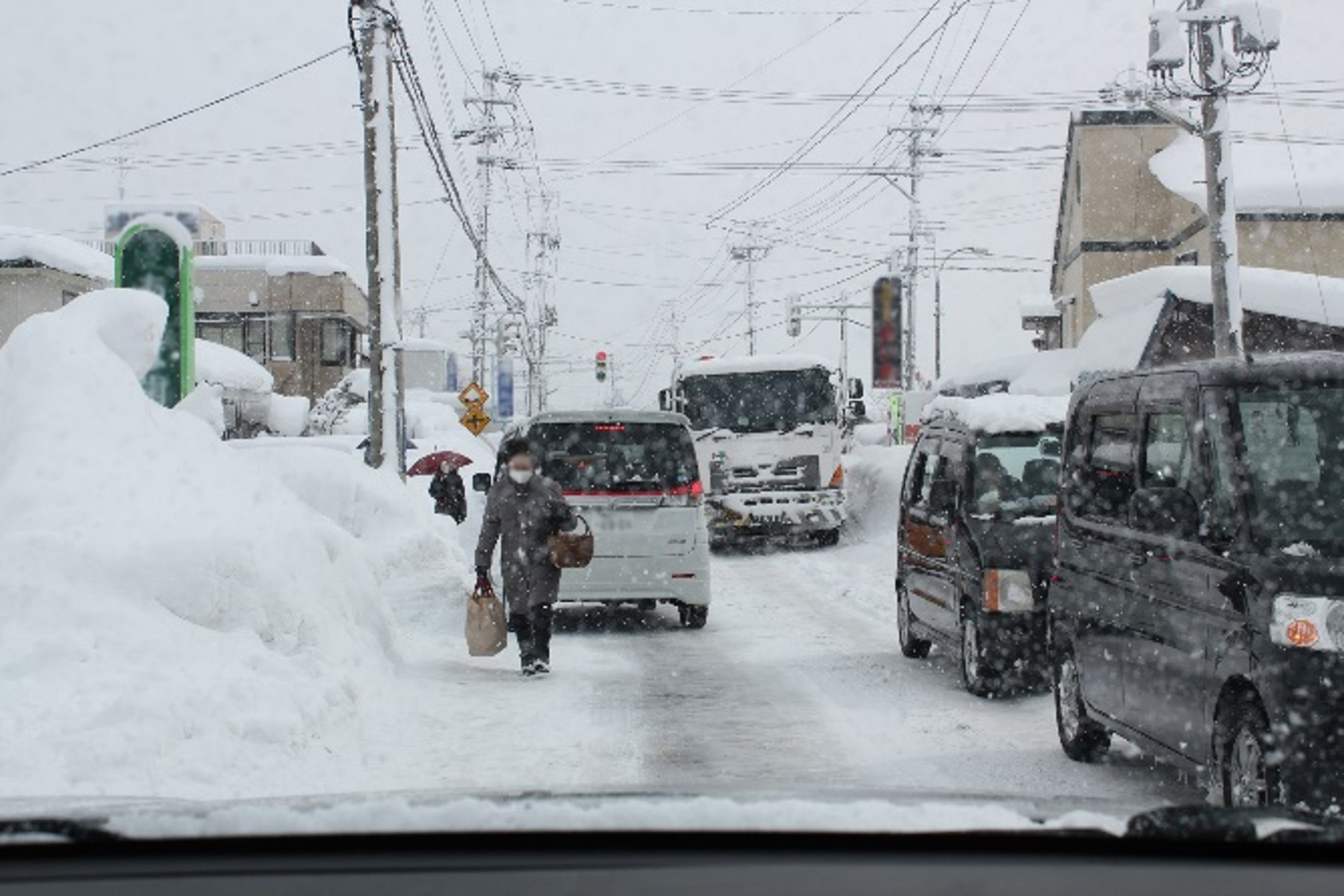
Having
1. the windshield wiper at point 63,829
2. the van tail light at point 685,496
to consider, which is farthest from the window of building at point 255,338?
the windshield wiper at point 63,829

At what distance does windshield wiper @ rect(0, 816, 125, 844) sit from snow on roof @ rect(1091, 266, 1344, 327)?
22.5m

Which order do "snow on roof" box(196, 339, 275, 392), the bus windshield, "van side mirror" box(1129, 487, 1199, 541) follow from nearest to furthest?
"van side mirror" box(1129, 487, 1199, 541), the bus windshield, "snow on roof" box(196, 339, 275, 392)

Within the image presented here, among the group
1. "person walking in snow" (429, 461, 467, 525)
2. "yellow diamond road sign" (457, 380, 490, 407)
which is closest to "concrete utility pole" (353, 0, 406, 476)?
"person walking in snow" (429, 461, 467, 525)

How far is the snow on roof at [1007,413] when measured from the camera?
12.4 m

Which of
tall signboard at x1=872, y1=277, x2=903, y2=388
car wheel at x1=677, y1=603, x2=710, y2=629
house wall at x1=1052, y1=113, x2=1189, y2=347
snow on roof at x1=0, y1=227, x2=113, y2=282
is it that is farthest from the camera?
tall signboard at x1=872, y1=277, x2=903, y2=388

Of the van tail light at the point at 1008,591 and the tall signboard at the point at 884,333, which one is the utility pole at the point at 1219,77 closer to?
the van tail light at the point at 1008,591

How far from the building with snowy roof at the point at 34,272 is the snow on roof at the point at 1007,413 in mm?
29037

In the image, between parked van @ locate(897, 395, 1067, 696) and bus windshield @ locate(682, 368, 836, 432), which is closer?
parked van @ locate(897, 395, 1067, 696)

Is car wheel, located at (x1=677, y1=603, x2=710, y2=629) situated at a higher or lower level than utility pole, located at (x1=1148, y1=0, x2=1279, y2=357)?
lower

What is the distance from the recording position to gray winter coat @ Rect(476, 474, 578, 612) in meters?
12.8

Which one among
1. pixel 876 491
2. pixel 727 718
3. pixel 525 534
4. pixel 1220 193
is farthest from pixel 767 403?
pixel 727 718

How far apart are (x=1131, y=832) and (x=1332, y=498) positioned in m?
4.83

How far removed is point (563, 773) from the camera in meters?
8.72

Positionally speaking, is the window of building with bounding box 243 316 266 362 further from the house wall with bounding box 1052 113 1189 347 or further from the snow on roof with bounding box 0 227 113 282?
the house wall with bounding box 1052 113 1189 347
